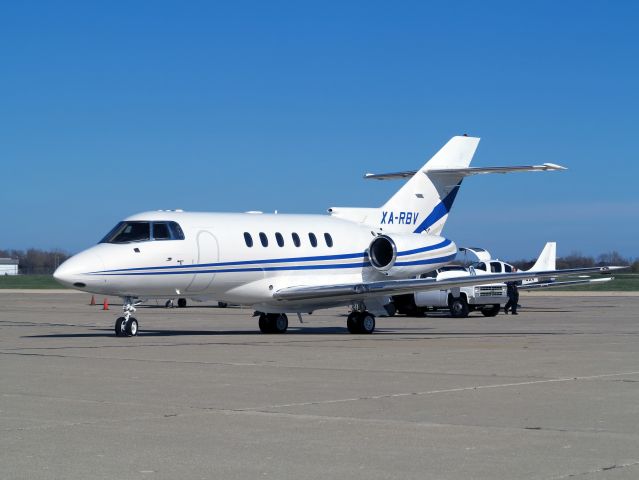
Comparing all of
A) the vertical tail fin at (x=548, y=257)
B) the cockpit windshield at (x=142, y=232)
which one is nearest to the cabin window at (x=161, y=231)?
the cockpit windshield at (x=142, y=232)

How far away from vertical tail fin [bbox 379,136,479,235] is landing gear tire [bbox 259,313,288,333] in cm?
441

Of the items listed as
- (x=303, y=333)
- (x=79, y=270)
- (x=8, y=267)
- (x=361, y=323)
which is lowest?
(x=303, y=333)

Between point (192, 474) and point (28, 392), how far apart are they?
5549 mm

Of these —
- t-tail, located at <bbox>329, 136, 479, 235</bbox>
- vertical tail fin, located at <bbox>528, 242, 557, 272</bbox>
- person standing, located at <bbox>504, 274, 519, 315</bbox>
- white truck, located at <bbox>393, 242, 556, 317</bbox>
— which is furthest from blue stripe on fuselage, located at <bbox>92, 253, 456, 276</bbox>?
vertical tail fin, located at <bbox>528, 242, 557, 272</bbox>

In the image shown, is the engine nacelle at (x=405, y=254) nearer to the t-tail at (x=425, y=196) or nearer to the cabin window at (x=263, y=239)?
the t-tail at (x=425, y=196)

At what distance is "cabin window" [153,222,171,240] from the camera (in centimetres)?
2358

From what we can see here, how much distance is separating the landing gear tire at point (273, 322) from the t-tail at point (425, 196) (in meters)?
3.97

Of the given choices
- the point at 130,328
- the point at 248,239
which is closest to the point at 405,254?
the point at 248,239

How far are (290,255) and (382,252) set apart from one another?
2.81 metres

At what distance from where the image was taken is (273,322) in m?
26.2

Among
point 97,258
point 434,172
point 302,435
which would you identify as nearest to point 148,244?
point 97,258

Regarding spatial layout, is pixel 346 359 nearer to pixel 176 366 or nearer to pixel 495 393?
pixel 176 366

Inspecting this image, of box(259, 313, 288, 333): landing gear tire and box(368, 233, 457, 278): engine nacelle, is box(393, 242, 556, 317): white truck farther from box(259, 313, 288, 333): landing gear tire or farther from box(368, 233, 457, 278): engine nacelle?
box(259, 313, 288, 333): landing gear tire

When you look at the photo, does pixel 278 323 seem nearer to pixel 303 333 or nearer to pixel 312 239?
pixel 303 333
